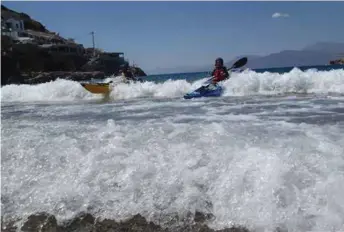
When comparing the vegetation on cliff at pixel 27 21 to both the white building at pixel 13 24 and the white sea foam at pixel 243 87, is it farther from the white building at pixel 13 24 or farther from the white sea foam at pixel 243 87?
the white sea foam at pixel 243 87

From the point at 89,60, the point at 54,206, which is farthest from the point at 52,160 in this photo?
the point at 89,60

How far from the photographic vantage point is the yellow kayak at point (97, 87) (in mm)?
16203

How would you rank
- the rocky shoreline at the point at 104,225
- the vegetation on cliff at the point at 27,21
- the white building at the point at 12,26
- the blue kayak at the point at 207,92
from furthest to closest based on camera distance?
1. the vegetation on cliff at the point at 27,21
2. the white building at the point at 12,26
3. the blue kayak at the point at 207,92
4. the rocky shoreline at the point at 104,225

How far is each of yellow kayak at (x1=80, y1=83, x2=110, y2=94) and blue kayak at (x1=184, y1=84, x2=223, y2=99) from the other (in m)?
5.00

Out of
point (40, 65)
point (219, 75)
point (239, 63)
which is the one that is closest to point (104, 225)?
point (219, 75)

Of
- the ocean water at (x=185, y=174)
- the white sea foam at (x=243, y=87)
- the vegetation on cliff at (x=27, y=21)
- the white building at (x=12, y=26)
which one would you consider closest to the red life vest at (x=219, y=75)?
the white sea foam at (x=243, y=87)

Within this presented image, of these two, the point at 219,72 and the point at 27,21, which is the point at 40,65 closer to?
the point at 27,21

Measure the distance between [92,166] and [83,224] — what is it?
834mm

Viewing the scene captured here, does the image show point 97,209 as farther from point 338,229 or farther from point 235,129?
point 235,129

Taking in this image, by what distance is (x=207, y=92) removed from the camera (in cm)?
1287

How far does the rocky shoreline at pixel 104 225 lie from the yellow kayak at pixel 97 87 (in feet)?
42.7

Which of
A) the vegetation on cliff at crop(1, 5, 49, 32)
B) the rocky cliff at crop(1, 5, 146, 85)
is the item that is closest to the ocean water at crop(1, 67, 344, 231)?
the rocky cliff at crop(1, 5, 146, 85)

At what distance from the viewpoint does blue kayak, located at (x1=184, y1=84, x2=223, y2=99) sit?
493 inches

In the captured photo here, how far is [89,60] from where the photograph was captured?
59.7 m
